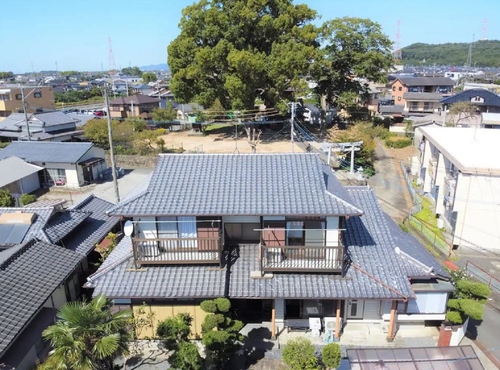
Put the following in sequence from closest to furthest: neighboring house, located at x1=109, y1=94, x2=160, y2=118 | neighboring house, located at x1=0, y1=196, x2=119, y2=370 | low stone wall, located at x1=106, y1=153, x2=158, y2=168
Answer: neighboring house, located at x1=0, y1=196, x2=119, y2=370
low stone wall, located at x1=106, y1=153, x2=158, y2=168
neighboring house, located at x1=109, y1=94, x2=160, y2=118

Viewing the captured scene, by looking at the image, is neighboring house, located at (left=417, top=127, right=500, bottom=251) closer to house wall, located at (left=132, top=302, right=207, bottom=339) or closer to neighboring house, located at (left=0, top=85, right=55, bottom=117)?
house wall, located at (left=132, top=302, right=207, bottom=339)

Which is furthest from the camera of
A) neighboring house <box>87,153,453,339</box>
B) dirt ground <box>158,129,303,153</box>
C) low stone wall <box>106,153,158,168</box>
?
dirt ground <box>158,129,303,153</box>

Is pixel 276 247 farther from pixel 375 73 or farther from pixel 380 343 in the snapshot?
pixel 375 73

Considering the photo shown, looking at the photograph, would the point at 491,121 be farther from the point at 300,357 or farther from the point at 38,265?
the point at 38,265

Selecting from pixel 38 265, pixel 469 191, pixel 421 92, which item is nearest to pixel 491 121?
pixel 469 191

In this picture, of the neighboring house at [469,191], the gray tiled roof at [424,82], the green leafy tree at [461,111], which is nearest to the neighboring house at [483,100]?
the green leafy tree at [461,111]

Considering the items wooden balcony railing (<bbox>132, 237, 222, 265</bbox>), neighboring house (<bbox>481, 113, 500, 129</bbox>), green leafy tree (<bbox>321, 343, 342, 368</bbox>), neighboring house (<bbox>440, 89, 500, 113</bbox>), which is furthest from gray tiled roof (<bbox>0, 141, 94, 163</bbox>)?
neighboring house (<bbox>440, 89, 500, 113</bbox>)
